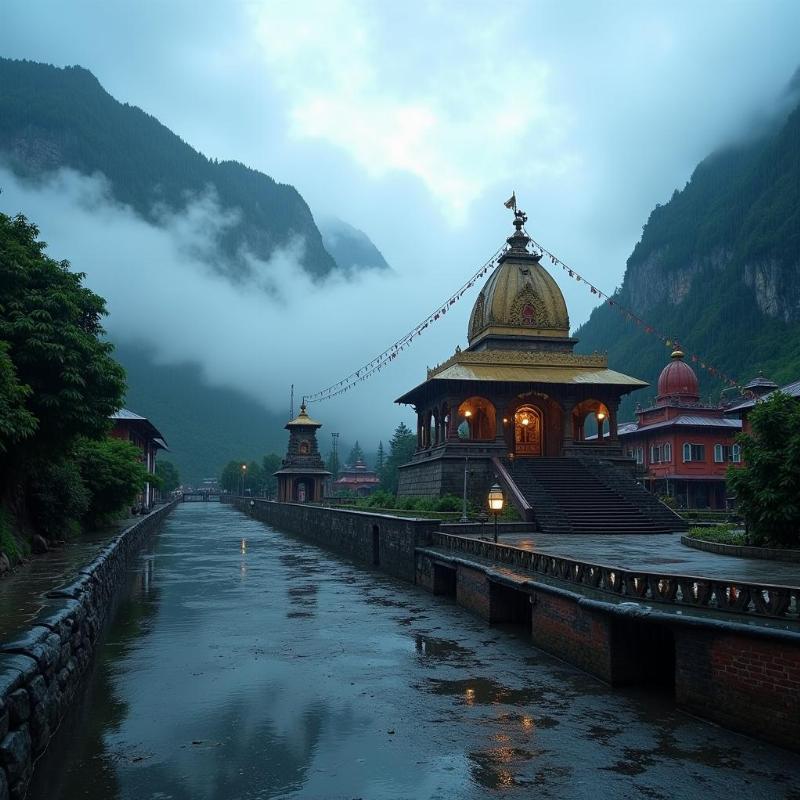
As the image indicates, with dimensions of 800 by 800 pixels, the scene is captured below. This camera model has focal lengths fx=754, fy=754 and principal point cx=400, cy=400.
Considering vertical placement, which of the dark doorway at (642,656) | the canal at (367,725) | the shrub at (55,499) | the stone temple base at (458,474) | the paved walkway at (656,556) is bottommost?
the canal at (367,725)

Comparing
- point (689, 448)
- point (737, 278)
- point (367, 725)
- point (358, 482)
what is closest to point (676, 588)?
point (367, 725)

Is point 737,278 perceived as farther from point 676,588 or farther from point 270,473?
point 676,588

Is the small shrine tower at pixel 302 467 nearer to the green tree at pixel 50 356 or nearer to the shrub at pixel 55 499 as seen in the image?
the shrub at pixel 55 499

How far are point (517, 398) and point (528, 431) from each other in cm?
279

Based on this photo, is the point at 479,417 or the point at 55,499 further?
the point at 479,417

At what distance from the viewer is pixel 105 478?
36562 mm

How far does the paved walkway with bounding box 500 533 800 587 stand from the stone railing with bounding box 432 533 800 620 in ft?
2.51

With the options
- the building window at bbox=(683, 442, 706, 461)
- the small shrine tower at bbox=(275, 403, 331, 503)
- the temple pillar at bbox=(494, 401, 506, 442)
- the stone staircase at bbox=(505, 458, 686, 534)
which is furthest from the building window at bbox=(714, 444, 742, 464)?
the small shrine tower at bbox=(275, 403, 331, 503)

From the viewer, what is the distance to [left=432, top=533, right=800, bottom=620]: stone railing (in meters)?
11.6

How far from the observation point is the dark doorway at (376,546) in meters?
33.5

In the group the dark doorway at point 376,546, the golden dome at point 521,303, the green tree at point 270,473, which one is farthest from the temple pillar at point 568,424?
the green tree at point 270,473

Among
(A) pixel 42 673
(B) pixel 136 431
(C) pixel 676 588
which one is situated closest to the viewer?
(A) pixel 42 673

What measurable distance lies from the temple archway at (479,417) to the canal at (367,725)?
25.1 metres

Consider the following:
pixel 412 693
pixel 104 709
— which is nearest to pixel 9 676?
pixel 104 709
